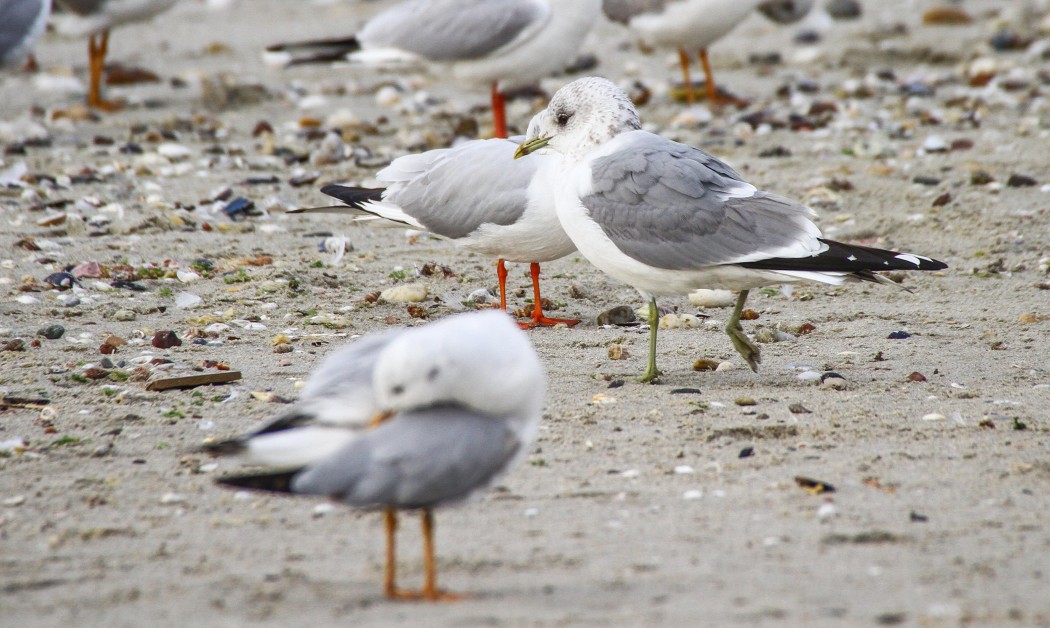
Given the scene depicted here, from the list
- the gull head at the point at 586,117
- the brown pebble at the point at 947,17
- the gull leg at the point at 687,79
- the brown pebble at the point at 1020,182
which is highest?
the brown pebble at the point at 947,17

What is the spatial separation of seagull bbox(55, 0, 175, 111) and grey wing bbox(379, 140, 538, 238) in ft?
14.8

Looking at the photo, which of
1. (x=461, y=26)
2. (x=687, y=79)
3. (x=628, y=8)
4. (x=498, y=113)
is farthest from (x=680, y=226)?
(x=628, y=8)

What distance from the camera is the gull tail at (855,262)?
4.23 metres

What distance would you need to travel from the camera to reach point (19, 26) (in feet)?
28.4

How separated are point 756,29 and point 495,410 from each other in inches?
387

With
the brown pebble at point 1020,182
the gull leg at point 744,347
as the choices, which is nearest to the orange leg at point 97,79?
the gull leg at point 744,347

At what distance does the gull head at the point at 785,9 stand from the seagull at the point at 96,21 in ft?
17.4

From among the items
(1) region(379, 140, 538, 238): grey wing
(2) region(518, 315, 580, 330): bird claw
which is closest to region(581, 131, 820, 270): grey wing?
(1) region(379, 140, 538, 238): grey wing

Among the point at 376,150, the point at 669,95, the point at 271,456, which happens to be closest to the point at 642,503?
the point at 271,456

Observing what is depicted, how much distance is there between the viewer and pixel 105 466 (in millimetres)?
3791

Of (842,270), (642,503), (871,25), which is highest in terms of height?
(871,25)

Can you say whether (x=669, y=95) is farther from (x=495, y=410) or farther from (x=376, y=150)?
(x=495, y=410)

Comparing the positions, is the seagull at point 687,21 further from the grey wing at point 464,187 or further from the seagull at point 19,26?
the seagull at point 19,26

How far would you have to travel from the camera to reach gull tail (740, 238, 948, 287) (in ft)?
13.9
